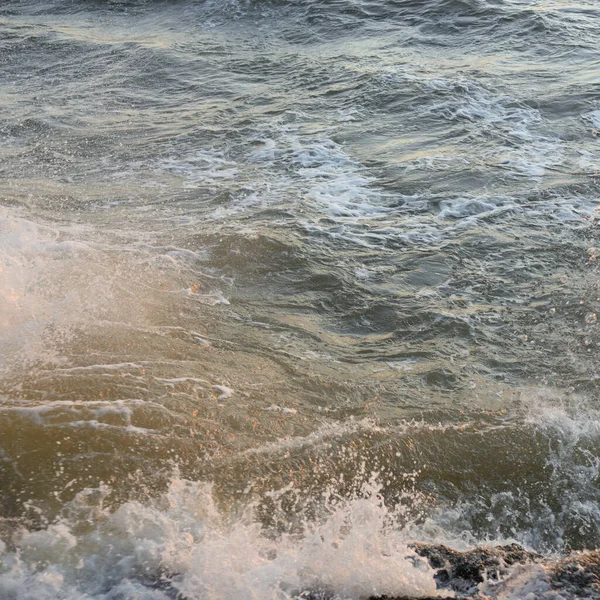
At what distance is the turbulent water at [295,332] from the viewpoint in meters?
2.97

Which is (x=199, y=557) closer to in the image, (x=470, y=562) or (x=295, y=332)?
(x=470, y=562)

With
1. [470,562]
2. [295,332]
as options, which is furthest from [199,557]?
[295,332]

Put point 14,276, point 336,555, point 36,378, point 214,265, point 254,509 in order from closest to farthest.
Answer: point 336,555
point 254,509
point 36,378
point 14,276
point 214,265

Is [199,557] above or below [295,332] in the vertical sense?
above

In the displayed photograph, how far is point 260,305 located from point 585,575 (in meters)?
3.04

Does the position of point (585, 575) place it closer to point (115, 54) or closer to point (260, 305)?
point (260, 305)

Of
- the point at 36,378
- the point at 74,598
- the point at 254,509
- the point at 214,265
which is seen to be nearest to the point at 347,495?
the point at 254,509

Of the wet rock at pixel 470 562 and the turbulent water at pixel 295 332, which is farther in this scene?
the turbulent water at pixel 295 332

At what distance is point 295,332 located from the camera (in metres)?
4.77

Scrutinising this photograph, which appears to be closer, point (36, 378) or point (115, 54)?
point (36, 378)

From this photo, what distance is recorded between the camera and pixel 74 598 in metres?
2.57

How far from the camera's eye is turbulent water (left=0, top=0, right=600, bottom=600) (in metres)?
2.97

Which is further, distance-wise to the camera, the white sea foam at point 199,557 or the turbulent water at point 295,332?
the turbulent water at point 295,332

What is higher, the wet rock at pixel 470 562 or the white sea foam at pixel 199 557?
the white sea foam at pixel 199 557
